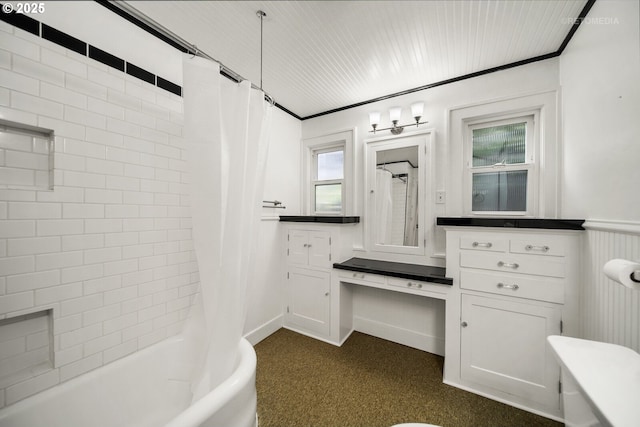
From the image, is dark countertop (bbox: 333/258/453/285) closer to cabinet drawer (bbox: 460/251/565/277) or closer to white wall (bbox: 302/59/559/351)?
white wall (bbox: 302/59/559/351)

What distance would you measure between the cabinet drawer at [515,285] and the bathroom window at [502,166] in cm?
62

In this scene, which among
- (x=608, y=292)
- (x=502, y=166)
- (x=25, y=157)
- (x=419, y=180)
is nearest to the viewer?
(x=25, y=157)

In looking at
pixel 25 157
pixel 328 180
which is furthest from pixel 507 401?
pixel 25 157

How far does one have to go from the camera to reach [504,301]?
1382mm

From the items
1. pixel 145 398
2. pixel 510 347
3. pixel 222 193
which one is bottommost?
pixel 145 398

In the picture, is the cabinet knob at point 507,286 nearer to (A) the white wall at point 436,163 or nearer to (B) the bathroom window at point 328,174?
(A) the white wall at point 436,163

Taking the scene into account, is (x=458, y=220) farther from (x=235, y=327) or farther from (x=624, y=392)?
(x=235, y=327)

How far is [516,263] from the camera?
53.3 inches

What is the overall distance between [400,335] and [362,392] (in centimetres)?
76

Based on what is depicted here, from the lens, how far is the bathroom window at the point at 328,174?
2365 mm

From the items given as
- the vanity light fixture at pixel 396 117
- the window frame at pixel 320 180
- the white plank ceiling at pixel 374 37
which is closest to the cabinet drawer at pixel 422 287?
the window frame at pixel 320 180

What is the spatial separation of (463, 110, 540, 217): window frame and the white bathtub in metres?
2.02

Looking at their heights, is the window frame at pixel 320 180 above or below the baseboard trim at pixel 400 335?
above

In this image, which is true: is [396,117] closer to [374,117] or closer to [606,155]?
[374,117]
